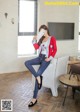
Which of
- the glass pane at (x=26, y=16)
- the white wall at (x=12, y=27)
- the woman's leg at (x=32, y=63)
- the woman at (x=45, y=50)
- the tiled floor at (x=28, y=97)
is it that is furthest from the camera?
the glass pane at (x=26, y=16)

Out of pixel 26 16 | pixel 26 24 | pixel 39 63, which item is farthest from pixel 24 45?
pixel 39 63

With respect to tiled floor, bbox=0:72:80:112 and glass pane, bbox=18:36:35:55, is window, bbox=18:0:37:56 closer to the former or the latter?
glass pane, bbox=18:36:35:55

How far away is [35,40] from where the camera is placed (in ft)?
12.2

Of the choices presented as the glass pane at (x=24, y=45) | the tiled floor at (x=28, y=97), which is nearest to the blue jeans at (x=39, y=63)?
the tiled floor at (x=28, y=97)

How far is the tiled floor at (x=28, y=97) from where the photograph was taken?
335 centimetres

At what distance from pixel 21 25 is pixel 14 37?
0.50 m

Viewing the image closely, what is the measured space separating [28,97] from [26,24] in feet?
9.15

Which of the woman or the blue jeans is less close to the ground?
the woman

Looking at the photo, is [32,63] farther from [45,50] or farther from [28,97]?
[28,97]

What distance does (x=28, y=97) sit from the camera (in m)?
3.85

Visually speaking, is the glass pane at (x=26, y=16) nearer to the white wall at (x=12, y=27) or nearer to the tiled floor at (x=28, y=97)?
the white wall at (x=12, y=27)

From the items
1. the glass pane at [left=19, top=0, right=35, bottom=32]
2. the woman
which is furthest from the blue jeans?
the glass pane at [left=19, top=0, right=35, bottom=32]

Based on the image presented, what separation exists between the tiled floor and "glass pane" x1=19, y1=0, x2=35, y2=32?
1.69 metres

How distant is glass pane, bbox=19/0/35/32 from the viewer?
5.93 metres
